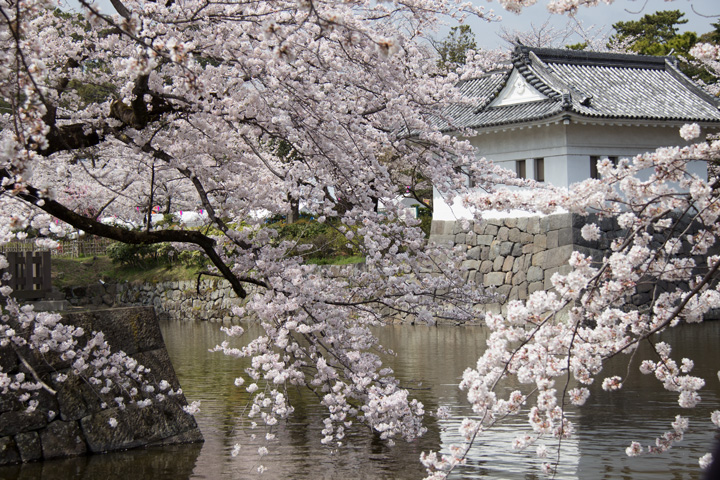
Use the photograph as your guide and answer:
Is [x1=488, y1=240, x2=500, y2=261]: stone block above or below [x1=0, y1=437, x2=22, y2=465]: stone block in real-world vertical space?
above

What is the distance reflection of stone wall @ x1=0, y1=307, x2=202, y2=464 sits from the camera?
6.20 m

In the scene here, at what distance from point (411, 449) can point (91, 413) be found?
2741 millimetres

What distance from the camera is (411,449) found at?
22.4ft

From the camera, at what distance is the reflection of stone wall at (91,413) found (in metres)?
6.20

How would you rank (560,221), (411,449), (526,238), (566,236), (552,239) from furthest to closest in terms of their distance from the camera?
(526,238) → (552,239) → (560,221) → (566,236) → (411,449)

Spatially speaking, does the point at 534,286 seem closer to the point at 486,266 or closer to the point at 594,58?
the point at 486,266

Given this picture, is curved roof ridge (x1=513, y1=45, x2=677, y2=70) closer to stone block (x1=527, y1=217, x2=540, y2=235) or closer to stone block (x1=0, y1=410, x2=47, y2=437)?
stone block (x1=527, y1=217, x2=540, y2=235)

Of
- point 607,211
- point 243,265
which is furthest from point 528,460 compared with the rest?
point 607,211

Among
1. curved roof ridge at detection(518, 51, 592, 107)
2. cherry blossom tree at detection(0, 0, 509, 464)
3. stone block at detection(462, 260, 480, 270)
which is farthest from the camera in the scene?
stone block at detection(462, 260, 480, 270)

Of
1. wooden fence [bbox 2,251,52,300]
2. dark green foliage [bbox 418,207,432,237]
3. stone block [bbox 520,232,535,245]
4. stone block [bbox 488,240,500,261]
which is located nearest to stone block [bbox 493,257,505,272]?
stone block [bbox 488,240,500,261]

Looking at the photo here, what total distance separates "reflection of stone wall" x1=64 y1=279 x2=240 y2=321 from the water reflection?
43.0 ft

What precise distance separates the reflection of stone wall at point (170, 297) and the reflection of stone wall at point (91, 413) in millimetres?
16110

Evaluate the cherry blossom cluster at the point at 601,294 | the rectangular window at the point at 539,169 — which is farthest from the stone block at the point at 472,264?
the cherry blossom cluster at the point at 601,294

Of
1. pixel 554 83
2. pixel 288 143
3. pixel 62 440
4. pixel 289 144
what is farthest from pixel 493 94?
pixel 62 440
